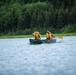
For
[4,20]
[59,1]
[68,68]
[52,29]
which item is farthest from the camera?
[59,1]

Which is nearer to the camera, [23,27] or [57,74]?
[57,74]

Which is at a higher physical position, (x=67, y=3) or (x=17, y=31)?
(x=67, y=3)

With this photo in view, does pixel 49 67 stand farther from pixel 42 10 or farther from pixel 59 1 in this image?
pixel 59 1

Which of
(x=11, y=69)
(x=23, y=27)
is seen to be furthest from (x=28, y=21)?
(x=11, y=69)

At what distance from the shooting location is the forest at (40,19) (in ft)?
411

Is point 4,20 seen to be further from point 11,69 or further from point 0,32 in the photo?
point 11,69

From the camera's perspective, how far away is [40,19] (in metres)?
132

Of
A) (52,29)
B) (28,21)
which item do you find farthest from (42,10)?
(52,29)

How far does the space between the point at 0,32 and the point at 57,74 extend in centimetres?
11403

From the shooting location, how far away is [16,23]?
140750mm

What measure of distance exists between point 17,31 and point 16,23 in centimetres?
1150

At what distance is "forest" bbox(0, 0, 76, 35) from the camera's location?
12537cm

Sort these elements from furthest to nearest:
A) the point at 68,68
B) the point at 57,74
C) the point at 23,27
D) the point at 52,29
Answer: the point at 23,27, the point at 52,29, the point at 68,68, the point at 57,74

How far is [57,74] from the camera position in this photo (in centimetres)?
2252
